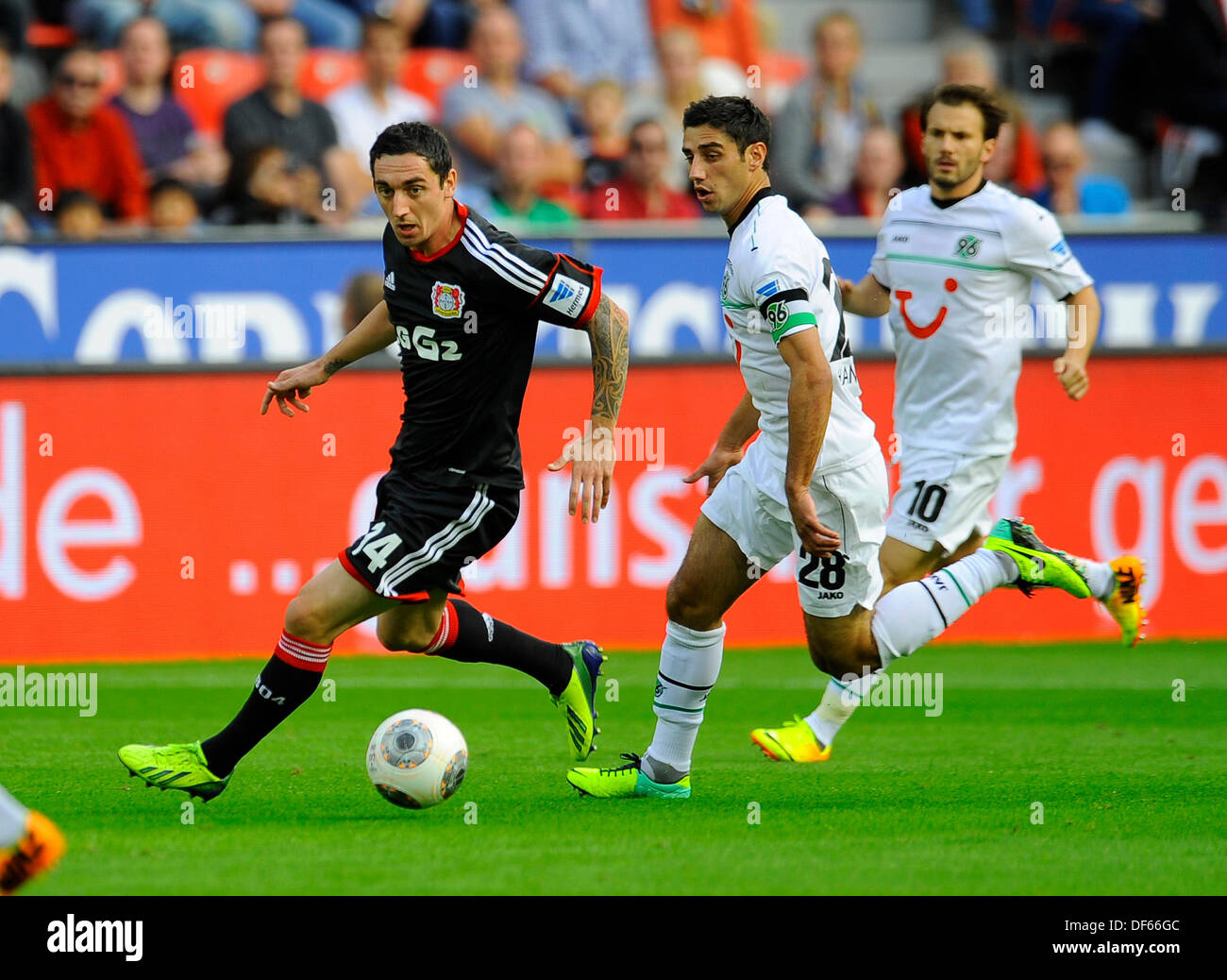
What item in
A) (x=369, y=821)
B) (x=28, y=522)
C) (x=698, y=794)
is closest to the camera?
(x=369, y=821)

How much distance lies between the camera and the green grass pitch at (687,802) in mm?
4797

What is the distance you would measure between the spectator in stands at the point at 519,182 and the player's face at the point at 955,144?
5.26m

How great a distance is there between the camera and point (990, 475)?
23.2 ft

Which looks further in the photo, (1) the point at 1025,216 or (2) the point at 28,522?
(2) the point at 28,522

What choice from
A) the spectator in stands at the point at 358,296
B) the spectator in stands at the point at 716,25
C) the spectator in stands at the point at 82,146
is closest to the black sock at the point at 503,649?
the spectator in stands at the point at 358,296

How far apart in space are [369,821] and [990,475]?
9.55 ft

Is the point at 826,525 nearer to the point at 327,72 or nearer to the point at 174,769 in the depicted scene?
the point at 174,769

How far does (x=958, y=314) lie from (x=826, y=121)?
628 cm

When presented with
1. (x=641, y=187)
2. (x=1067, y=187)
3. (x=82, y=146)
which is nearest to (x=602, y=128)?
(x=641, y=187)

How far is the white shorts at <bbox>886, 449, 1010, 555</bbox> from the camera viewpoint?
22.8 ft

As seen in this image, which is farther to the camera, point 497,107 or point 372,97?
point 497,107

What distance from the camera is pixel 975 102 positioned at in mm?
6871

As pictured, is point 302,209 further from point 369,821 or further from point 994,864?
point 994,864
